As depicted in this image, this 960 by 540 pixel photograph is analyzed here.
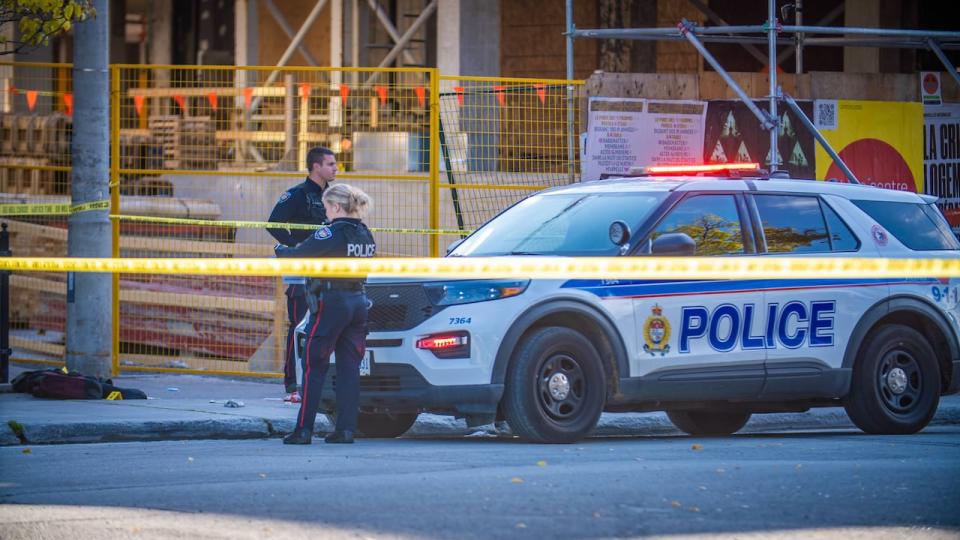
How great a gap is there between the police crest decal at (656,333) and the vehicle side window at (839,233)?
1.59 meters

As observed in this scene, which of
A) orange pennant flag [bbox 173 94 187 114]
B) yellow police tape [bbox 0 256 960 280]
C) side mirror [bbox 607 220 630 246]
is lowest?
yellow police tape [bbox 0 256 960 280]

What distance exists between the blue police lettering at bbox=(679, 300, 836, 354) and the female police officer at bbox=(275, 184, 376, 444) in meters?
1.99

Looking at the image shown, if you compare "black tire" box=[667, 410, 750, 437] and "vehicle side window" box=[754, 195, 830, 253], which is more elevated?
"vehicle side window" box=[754, 195, 830, 253]

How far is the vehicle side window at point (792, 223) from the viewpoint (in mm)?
10469

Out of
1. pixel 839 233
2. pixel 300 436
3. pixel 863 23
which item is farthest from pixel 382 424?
pixel 863 23

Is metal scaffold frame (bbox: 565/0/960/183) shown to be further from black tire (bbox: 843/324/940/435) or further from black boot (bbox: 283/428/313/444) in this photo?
black boot (bbox: 283/428/313/444)

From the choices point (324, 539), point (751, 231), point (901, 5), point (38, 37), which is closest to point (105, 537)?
point (324, 539)

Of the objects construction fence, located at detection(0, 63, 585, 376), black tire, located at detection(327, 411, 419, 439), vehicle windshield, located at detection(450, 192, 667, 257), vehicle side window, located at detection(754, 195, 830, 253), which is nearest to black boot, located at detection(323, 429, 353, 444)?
black tire, located at detection(327, 411, 419, 439)

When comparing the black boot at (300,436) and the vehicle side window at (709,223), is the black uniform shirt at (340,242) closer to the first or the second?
the black boot at (300,436)

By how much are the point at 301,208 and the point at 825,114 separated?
5237 millimetres

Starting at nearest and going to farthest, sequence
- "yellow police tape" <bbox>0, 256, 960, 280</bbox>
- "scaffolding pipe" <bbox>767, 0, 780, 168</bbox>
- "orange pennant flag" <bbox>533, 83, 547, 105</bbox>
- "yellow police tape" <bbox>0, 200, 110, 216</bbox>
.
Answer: "yellow police tape" <bbox>0, 256, 960, 280</bbox>, "yellow police tape" <bbox>0, 200, 110, 216</bbox>, "scaffolding pipe" <bbox>767, 0, 780, 168</bbox>, "orange pennant flag" <bbox>533, 83, 547, 105</bbox>

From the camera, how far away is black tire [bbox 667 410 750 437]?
1148cm

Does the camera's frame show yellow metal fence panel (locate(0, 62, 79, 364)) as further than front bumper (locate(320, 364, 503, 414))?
Yes

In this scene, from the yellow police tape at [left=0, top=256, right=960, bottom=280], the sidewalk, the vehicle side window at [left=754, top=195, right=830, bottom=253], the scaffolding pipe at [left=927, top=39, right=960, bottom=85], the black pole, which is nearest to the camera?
the yellow police tape at [left=0, top=256, right=960, bottom=280]
